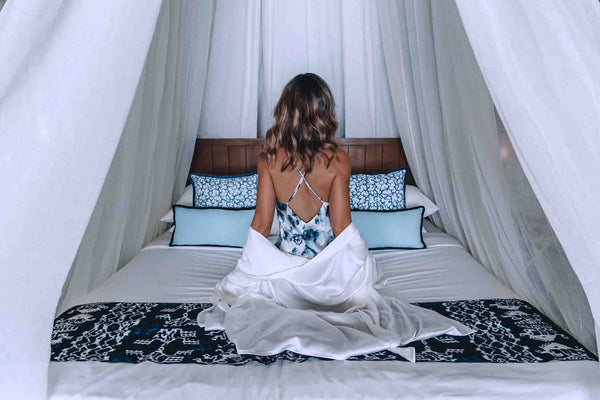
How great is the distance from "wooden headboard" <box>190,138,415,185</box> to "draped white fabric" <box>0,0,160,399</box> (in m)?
2.07

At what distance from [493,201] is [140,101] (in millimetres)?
1774

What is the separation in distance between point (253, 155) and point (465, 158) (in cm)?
144

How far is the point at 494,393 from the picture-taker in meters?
1.19

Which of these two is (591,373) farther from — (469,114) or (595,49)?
(469,114)

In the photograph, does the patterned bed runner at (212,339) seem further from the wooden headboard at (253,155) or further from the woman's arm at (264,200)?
the wooden headboard at (253,155)

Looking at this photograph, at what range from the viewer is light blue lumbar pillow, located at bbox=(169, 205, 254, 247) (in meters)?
2.66

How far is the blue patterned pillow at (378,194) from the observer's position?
9.36 ft

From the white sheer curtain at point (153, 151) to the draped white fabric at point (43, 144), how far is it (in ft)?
2.91

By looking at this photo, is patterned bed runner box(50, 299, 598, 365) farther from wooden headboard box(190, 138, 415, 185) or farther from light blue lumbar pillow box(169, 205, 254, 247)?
wooden headboard box(190, 138, 415, 185)

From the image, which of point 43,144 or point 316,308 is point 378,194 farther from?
point 43,144

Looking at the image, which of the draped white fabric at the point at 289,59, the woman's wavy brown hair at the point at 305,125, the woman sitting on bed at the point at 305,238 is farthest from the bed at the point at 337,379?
the draped white fabric at the point at 289,59

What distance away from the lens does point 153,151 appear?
2.53m

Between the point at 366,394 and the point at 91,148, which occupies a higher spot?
the point at 91,148

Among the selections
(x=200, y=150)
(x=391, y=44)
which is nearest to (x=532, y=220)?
(x=391, y=44)
